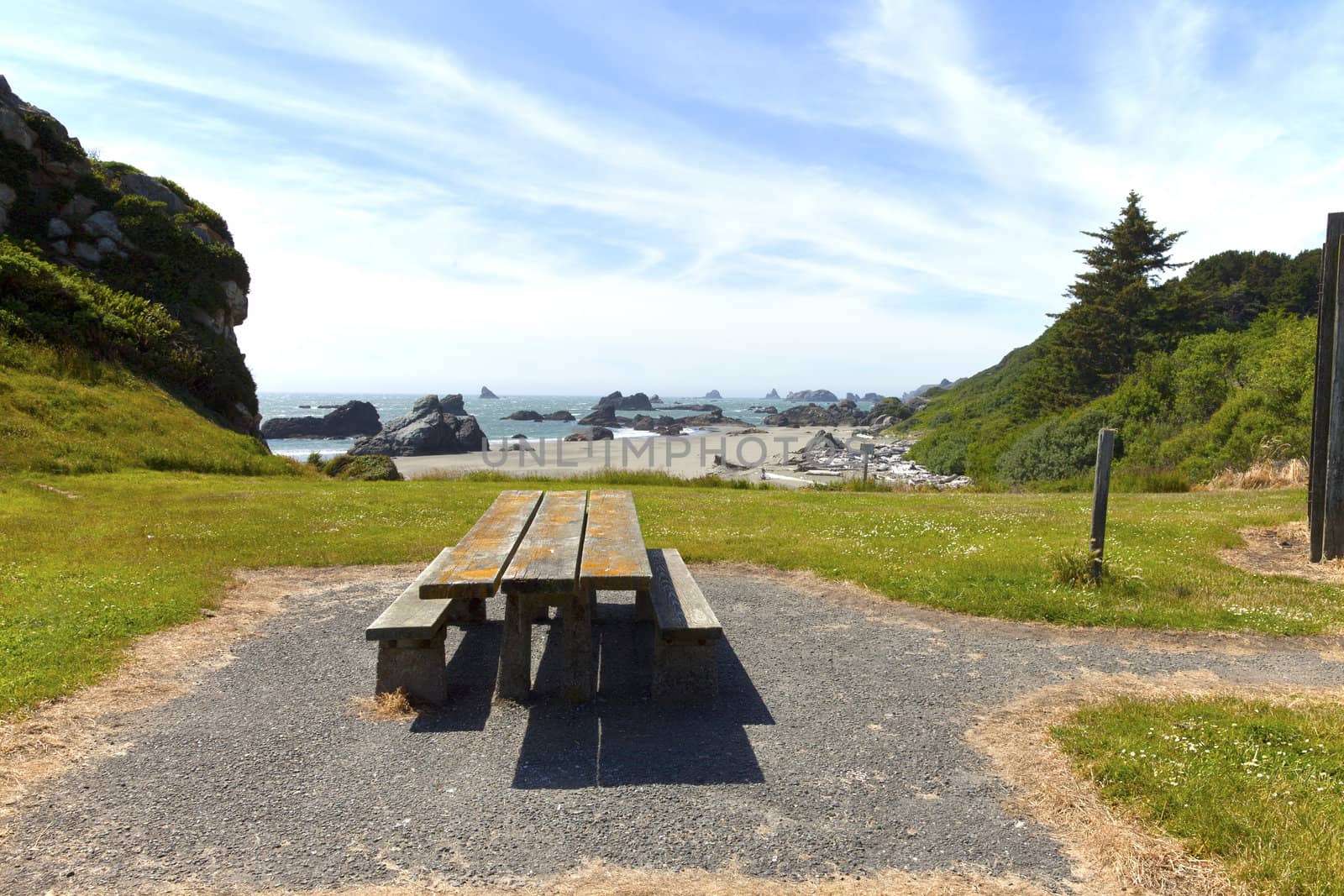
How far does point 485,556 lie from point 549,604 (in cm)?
58

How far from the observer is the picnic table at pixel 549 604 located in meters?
4.66

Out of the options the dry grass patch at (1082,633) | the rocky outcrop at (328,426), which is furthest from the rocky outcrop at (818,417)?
the dry grass patch at (1082,633)

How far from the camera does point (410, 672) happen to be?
5.18m

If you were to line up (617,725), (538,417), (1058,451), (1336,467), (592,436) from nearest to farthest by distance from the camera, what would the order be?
1. (617,725)
2. (1336,467)
3. (1058,451)
4. (592,436)
5. (538,417)

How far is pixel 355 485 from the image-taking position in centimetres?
1736

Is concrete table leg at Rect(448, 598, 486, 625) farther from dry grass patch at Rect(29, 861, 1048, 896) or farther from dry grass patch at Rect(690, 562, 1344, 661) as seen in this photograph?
dry grass patch at Rect(29, 861, 1048, 896)

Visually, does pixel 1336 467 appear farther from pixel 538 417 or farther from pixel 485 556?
pixel 538 417

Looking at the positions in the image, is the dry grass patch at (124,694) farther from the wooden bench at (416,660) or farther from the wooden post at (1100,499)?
the wooden post at (1100,499)

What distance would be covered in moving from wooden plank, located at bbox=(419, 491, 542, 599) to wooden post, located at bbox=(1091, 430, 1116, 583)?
19.3 ft

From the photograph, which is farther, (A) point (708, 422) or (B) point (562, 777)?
(A) point (708, 422)

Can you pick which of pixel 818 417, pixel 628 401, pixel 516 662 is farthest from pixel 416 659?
pixel 628 401

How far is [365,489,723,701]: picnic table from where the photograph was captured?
4.66 m

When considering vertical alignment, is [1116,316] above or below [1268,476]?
above

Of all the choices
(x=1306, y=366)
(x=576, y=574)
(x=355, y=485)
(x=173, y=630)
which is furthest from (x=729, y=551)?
(x=1306, y=366)
